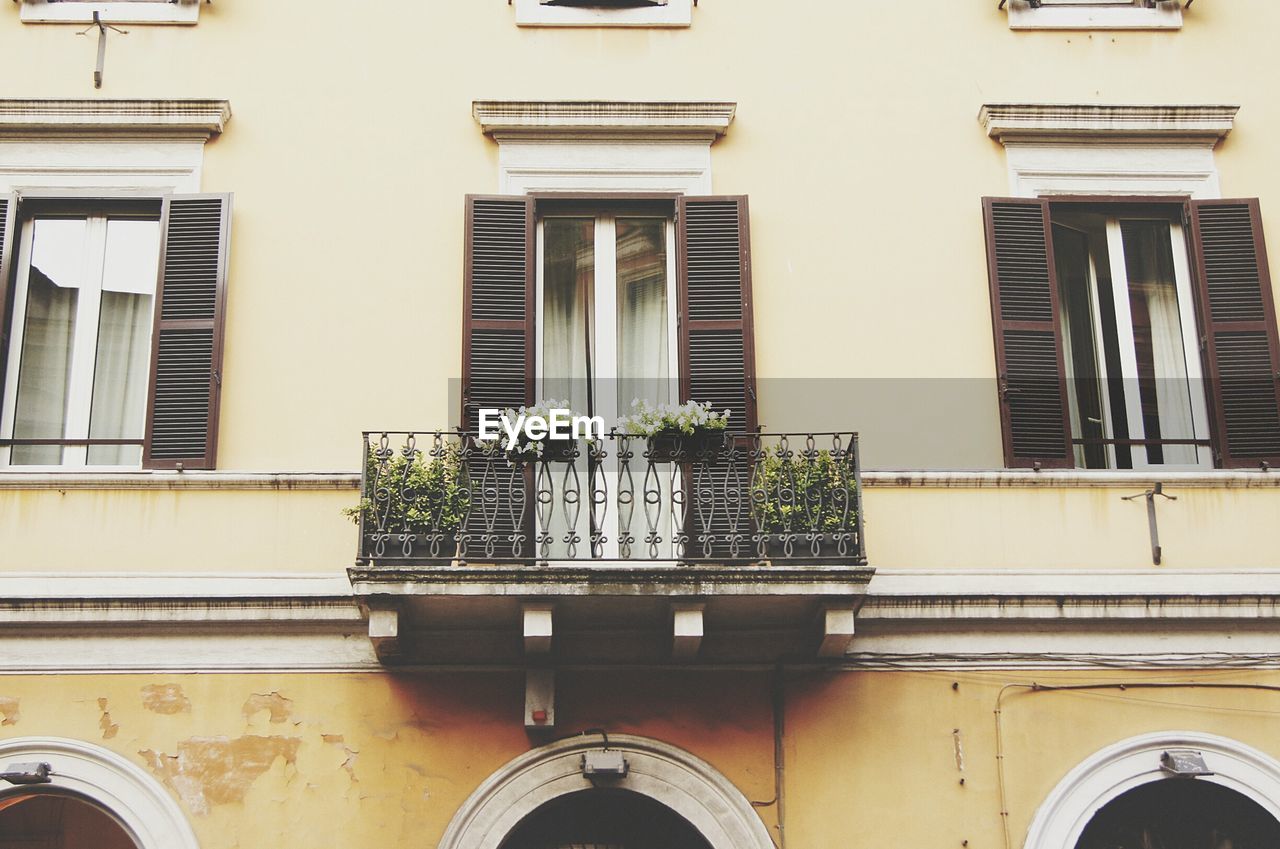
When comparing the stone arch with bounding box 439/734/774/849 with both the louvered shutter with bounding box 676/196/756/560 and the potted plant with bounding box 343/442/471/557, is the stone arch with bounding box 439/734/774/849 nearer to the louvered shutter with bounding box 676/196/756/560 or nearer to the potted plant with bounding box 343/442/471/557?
the louvered shutter with bounding box 676/196/756/560

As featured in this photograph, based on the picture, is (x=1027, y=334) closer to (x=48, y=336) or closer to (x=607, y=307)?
(x=607, y=307)

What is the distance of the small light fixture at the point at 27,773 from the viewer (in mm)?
7984

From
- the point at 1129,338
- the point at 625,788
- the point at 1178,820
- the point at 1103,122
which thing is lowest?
the point at 1178,820

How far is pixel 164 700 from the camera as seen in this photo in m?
8.26

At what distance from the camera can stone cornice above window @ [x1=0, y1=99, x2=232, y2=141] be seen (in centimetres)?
926

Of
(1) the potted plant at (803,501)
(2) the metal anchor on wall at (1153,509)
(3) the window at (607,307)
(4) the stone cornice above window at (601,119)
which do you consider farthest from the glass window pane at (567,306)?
(2) the metal anchor on wall at (1153,509)

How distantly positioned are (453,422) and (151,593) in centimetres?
202

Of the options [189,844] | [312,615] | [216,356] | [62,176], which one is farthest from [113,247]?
[189,844]

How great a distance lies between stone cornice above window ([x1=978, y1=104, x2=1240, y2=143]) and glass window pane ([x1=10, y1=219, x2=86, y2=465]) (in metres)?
6.06

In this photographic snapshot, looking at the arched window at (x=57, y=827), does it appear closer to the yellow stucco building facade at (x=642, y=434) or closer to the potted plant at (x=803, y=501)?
the yellow stucco building facade at (x=642, y=434)

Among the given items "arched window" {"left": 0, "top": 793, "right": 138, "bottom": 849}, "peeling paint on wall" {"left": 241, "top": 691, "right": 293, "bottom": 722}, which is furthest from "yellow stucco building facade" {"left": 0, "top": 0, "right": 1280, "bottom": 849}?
"arched window" {"left": 0, "top": 793, "right": 138, "bottom": 849}

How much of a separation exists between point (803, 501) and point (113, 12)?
5.68m

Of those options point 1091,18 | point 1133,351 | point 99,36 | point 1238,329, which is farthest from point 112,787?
point 1091,18

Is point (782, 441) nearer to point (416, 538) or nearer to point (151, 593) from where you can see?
point (416, 538)
